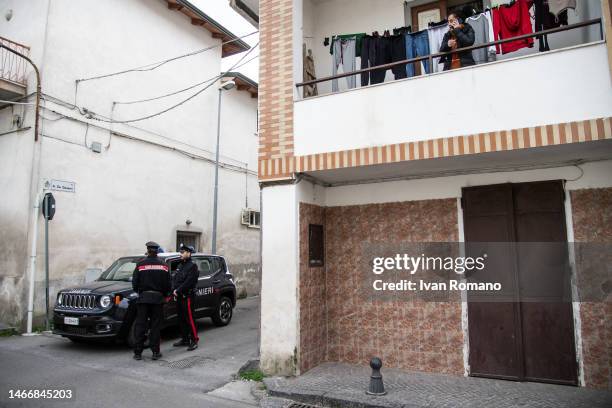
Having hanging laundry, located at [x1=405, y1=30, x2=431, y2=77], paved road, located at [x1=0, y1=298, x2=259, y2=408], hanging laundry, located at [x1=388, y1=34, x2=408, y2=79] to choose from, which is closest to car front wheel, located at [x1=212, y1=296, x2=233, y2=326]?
paved road, located at [x1=0, y1=298, x2=259, y2=408]

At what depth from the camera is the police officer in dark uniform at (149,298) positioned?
7.25 metres

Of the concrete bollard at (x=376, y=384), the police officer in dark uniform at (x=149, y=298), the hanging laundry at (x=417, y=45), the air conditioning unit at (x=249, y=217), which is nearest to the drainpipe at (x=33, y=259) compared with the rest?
the police officer in dark uniform at (x=149, y=298)

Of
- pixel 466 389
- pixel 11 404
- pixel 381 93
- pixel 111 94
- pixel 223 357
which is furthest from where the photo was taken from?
pixel 111 94

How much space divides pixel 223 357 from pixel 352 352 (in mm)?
2310

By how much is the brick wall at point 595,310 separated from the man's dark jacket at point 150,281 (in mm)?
6363

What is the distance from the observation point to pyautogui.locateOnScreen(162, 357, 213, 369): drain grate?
691 cm

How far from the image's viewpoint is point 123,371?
6.59m

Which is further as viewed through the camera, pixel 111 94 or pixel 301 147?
pixel 111 94

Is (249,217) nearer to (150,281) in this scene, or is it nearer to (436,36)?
(150,281)

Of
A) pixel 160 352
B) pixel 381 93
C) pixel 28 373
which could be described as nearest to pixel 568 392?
pixel 381 93

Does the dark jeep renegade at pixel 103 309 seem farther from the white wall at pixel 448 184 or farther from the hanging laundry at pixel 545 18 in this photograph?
the hanging laundry at pixel 545 18

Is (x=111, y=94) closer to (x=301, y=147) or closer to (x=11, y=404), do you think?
(x=301, y=147)

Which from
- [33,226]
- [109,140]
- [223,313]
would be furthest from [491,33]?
[33,226]

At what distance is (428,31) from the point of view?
648cm
